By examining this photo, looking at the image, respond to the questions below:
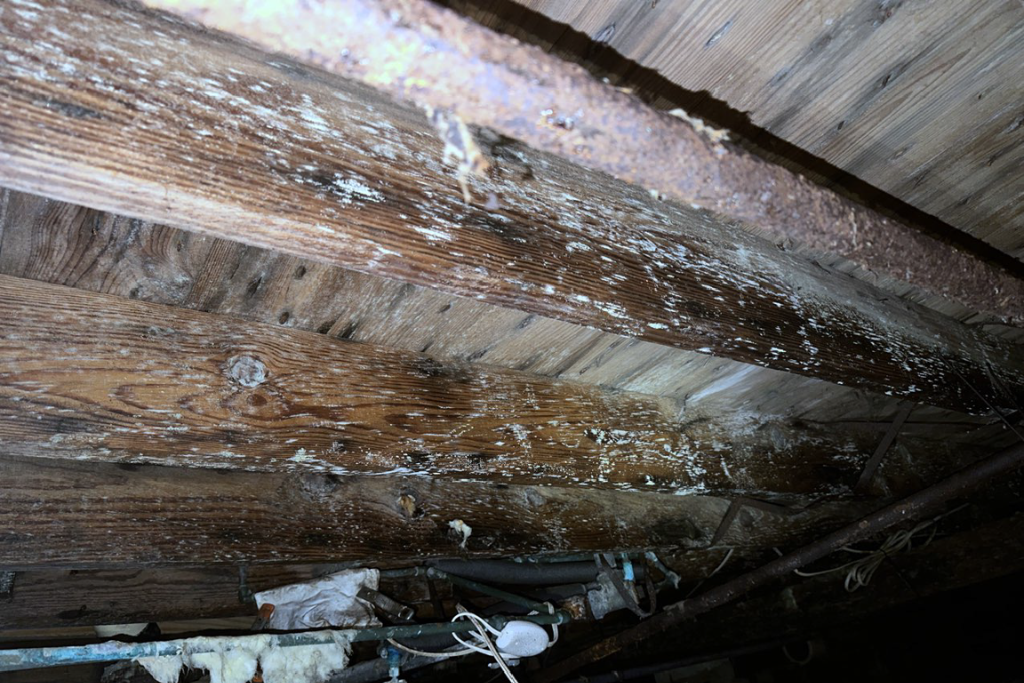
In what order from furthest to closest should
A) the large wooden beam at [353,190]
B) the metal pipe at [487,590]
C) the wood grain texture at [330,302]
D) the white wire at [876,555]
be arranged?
1. the white wire at [876,555]
2. the metal pipe at [487,590]
3. the wood grain texture at [330,302]
4. the large wooden beam at [353,190]

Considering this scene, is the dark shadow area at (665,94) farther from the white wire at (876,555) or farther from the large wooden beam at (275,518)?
the white wire at (876,555)

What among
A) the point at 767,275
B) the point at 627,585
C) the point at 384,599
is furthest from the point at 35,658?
the point at 627,585

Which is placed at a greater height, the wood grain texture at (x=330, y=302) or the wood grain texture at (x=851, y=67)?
the wood grain texture at (x=851, y=67)

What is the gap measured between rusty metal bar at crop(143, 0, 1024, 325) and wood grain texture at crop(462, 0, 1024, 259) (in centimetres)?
31

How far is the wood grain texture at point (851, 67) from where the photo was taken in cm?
106

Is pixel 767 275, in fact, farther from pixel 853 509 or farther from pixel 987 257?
pixel 853 509

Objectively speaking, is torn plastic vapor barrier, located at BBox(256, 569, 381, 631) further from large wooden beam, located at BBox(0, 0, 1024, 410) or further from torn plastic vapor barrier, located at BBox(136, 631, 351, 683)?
large wooden beam, located at BBox(0, 0, 1024, 410)

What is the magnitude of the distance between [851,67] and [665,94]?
11.9 inches

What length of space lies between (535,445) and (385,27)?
1238mm

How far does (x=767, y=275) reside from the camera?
4.86 feet

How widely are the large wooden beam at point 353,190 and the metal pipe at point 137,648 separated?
115 cm

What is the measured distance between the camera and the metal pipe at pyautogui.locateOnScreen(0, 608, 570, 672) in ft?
4.82

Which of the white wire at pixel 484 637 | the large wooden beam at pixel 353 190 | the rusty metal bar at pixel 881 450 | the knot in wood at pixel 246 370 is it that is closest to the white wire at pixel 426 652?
the white wire at pixel 484 637

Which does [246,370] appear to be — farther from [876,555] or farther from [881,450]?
[876,555]
